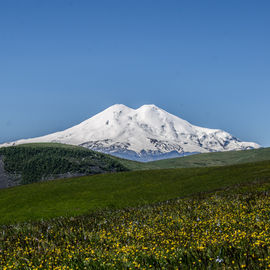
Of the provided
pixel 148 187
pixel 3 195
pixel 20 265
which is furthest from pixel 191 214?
pixel 3 195

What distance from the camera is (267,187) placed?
34125 millimetres

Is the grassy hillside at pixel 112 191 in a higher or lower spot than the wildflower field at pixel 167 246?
lower

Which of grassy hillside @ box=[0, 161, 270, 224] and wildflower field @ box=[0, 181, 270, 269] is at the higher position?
wildflower field @ box=[0, 181, 270, 269]

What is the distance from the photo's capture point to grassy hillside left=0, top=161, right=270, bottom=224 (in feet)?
139

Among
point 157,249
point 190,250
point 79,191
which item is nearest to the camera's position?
point 190,250

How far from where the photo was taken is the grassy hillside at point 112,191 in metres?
42.4

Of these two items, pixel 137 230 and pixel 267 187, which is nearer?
pixel 137 230

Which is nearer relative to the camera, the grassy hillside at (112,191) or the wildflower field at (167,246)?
the wildflower field at (167,246)

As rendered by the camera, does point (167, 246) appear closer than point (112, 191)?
Yes

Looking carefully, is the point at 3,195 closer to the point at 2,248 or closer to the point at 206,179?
the point at 206,179

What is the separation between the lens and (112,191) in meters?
52.6

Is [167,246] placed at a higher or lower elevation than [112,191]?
higher

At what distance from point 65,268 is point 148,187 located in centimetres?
4212

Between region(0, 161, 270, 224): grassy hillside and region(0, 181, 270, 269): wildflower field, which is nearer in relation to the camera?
region(0, 181, 270, 269): wildflower field
